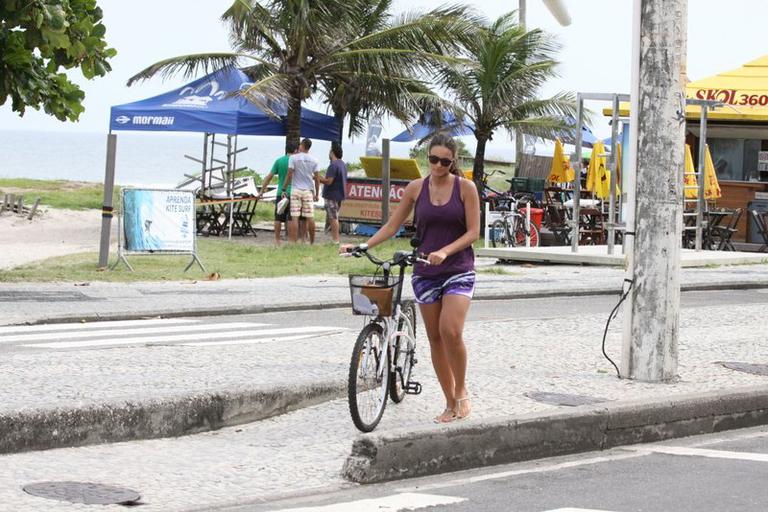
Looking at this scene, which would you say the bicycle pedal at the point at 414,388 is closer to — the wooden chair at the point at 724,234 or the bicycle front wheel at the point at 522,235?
the bicycle front wheel at the point at 522,235

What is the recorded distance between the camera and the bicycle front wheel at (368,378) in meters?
8.18

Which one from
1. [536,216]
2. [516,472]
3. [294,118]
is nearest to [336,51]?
[294,118]

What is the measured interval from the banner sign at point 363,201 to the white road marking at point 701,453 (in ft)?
69.8

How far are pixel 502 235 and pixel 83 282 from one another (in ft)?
33.0

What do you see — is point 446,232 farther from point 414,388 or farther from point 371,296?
point 414,388

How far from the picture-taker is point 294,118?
1259 inches

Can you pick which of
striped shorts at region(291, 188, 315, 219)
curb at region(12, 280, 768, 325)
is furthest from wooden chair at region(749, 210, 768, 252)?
striped shorts at region(291, 188, 315, 219)

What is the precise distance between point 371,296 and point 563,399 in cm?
185

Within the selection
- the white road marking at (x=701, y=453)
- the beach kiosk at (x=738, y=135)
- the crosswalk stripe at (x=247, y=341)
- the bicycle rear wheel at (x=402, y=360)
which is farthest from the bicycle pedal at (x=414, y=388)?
the beach kiosk at (x=738, y=135)

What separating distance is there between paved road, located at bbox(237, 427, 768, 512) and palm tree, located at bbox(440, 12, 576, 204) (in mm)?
24659

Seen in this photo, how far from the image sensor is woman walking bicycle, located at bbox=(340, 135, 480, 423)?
8500mm

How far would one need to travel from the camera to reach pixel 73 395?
8.84 metres

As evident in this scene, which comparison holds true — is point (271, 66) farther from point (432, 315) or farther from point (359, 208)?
point (432, 315)

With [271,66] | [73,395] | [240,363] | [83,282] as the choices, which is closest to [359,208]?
[271,66]
